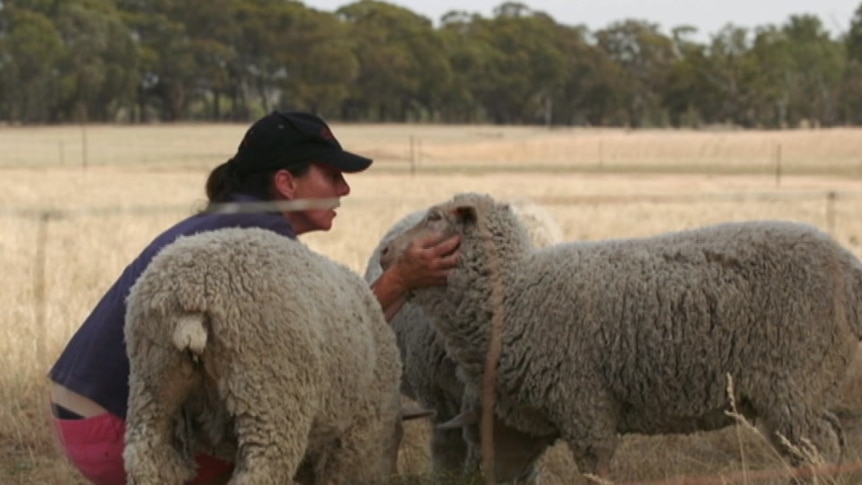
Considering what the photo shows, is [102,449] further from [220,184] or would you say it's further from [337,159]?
[337,159]

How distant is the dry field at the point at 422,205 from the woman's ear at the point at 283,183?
43cm

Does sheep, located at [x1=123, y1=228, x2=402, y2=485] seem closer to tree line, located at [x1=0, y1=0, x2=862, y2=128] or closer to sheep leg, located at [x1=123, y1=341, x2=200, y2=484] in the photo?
sheep leg, located at [x1=123, y1=341, x2=200, y2=484]

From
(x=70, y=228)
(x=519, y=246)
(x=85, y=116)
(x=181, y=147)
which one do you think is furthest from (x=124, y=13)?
(x=519, y=246)

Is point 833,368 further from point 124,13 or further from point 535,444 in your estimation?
point 124,13

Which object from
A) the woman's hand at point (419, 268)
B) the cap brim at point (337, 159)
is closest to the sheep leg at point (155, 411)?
the cap brim at point (337, 159)

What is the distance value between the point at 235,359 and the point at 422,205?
17144 mm

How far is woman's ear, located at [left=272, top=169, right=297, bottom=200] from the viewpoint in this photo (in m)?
4.89

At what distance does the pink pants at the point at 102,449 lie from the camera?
4531 millimetres

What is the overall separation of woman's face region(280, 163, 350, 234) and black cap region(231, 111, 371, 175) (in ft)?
0.19

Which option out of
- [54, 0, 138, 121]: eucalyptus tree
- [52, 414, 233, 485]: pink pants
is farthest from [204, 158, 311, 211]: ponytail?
[54, 0, 138, 121]: eucalyptus tree

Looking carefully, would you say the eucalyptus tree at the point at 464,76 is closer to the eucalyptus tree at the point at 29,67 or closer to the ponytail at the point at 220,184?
the eucalyptus tree at the point at 29,67

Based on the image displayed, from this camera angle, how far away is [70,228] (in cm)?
1650

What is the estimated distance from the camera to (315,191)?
4984mm

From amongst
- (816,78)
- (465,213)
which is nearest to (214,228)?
(465,213)
